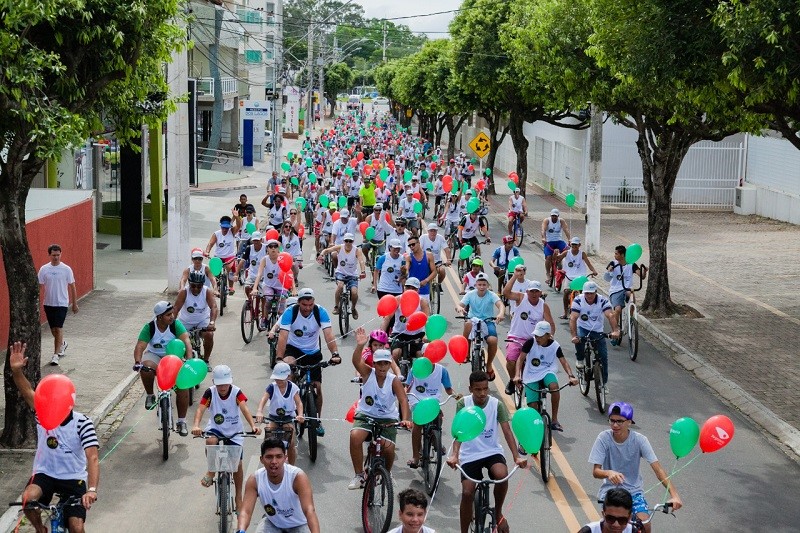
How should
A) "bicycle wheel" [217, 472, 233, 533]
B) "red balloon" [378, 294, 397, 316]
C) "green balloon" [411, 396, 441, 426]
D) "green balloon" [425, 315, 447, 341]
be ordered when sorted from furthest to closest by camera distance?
"red balloon" [378, 294, 397, 316] → "green balloon" [425, 315, 447, 341] → "green balloon" [411, 396, 441, 426] → "bicycle wheel" [217, 472, 233, 533]

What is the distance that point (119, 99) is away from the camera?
13.7 m

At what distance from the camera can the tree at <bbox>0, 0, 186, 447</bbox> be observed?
1158 cm

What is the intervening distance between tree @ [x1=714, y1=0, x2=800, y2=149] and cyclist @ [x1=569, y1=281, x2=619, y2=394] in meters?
3.17

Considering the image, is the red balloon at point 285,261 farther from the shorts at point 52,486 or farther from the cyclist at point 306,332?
the shorts at point 52,486

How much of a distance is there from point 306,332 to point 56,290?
5.32 metres

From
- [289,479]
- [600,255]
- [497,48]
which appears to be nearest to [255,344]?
[289,479]

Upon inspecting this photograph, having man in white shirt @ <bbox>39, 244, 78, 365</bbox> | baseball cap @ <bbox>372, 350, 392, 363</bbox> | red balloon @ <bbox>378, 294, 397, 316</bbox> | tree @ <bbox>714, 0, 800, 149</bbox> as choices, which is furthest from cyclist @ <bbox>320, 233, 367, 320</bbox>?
baseball cap @ <bbox>372, 350, 392, 363</bbox>

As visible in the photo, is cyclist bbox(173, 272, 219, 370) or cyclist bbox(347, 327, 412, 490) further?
cyclist bbox(173, 272, 219, 370)

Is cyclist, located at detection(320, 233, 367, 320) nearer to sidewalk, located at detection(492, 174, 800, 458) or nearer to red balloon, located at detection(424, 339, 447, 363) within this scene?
sidewalk, located at detection(492, 174, 800, 458)

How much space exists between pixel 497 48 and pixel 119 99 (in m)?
31.2

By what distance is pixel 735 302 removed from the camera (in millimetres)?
A: 23312

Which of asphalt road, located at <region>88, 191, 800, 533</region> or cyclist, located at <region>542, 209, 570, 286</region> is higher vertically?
cyclist, located at <region>542, 209, 570, 286</region>

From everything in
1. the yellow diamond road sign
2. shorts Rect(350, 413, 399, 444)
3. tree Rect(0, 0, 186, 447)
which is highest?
tree Rect(0, 0, 186, 447)

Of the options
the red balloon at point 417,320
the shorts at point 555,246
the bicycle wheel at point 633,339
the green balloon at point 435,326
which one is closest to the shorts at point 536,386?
the green balloon at point 435,326
